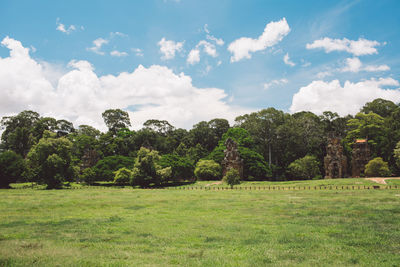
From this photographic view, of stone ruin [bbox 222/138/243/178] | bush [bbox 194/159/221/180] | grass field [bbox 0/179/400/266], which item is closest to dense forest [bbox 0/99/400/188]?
bush [bbox 194/159/221/180]

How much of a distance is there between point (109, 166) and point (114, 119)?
34.0m

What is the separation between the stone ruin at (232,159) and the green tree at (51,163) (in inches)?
1272

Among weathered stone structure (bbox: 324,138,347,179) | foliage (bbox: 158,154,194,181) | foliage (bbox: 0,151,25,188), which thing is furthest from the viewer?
foliage (bbox: 158,154,194,181)

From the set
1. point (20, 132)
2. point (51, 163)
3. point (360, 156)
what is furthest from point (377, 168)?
point (20, 132)

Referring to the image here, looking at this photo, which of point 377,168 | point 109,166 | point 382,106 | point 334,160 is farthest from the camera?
point 382,106

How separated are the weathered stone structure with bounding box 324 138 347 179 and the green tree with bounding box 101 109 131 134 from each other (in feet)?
210

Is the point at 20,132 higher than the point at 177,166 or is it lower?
higher

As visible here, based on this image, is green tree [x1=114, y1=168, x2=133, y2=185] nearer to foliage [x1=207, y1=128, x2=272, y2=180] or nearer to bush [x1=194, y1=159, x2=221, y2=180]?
bush [x1=194, y1=159, x2=221, y2=180]

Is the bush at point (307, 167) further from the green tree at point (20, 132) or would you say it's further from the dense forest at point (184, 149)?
the green tree at point (20, 132)

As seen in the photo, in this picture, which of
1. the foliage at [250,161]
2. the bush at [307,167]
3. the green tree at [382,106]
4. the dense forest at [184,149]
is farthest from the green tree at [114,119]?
the green tree at [382,106]

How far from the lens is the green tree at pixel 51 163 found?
48.1 m

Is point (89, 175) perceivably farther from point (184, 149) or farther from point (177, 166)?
point (184, 149)

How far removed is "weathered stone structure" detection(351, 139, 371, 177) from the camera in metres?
59.6

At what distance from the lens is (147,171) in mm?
54000
